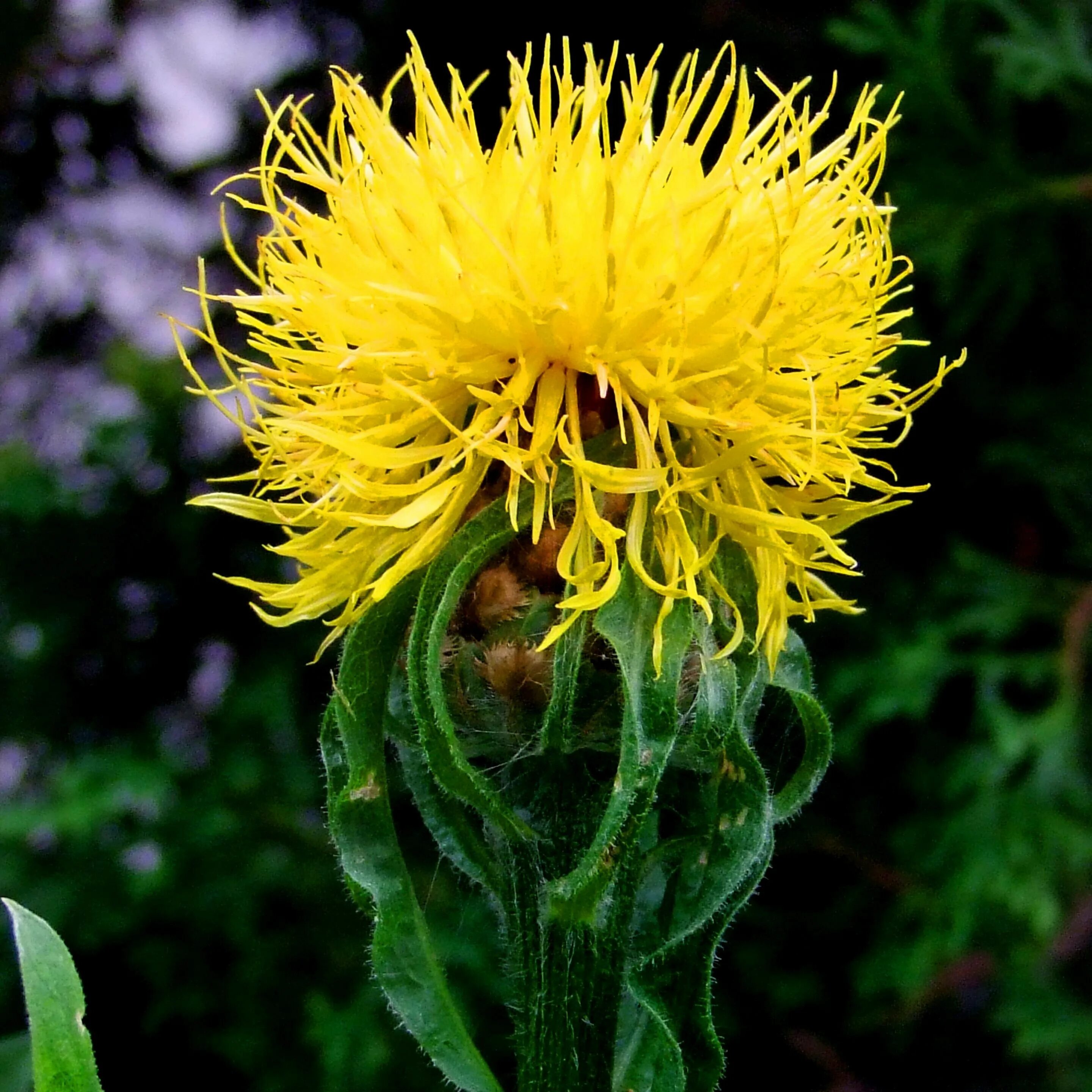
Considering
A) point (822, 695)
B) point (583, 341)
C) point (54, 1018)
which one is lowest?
point (822, 695)

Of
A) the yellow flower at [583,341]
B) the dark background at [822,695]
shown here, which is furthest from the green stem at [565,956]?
the dark background at [822,695]

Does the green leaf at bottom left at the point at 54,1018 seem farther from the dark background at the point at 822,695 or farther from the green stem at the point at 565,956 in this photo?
the dark background at the point at 822,695

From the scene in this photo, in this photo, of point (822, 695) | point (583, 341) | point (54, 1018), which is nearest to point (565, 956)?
point (54, 1018)

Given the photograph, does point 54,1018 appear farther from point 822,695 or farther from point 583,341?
point 822,695

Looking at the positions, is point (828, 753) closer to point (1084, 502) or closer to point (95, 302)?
point (1084, 502)

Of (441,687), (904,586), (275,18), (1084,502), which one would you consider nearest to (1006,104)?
(1084,502)

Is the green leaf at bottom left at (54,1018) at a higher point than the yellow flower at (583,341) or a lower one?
lower

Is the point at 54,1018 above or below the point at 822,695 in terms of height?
above
